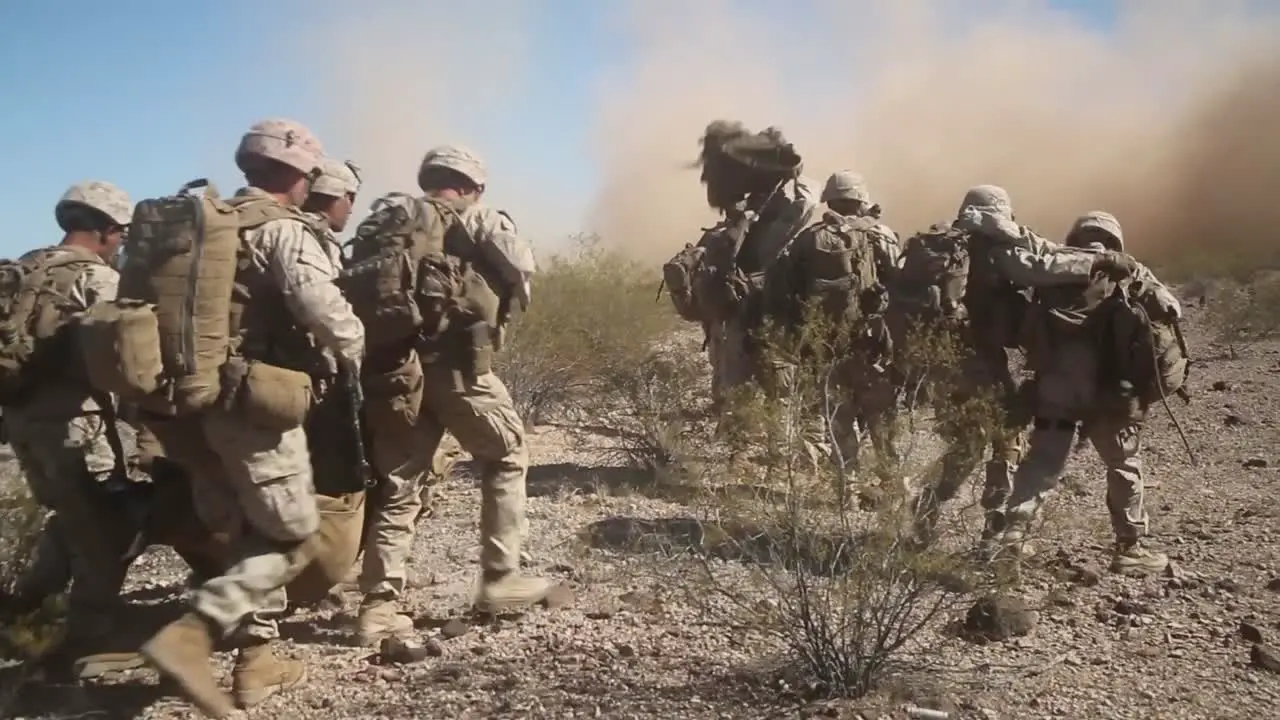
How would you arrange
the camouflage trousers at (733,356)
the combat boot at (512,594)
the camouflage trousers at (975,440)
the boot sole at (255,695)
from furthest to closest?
the camouflage trousers at (733,356) < the combat boot at (512,594) < the camouflage trousers at (975,440) < the boot sole at (255,695)

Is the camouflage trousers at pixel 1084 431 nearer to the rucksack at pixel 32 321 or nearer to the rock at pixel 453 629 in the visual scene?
the rock at pixel 453 629

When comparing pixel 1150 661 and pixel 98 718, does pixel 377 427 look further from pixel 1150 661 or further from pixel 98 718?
pixel 1150 661

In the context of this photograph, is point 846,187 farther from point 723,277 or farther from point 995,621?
point 995,621

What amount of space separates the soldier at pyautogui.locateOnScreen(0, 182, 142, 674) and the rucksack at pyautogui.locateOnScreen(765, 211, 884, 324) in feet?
11.7

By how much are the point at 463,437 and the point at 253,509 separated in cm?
106

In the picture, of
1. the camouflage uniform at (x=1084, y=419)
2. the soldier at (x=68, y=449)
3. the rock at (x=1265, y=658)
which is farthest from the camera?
the camouflage uniform at (x=1084, y=419)

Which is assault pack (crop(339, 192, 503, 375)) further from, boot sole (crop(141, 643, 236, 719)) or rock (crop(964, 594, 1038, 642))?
rock (crop(964, 594, 1038, 642))

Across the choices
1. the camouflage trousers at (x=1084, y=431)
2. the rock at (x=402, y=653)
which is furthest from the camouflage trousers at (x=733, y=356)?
the rock at (x=402, y=653)

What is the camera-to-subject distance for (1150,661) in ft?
12.1

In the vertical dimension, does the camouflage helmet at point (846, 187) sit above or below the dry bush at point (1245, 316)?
below

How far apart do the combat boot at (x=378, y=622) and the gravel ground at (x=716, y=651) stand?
0.08 meters

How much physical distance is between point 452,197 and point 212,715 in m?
2.14

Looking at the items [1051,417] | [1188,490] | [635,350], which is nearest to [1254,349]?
[1188,490]

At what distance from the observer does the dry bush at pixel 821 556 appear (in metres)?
3.32
